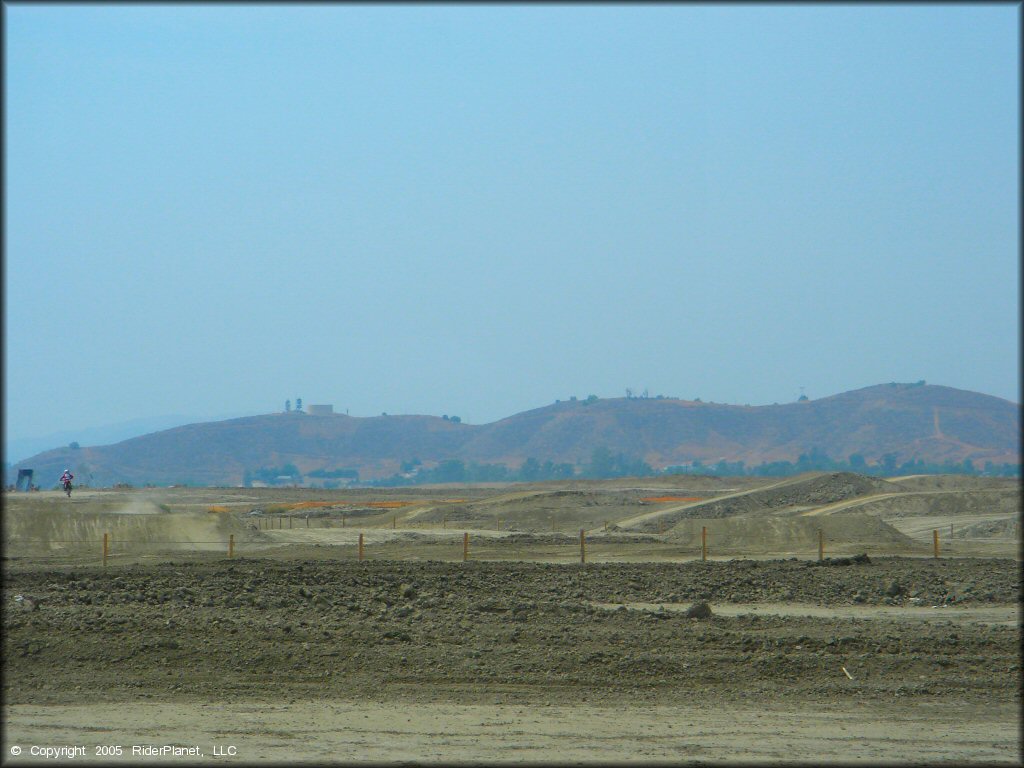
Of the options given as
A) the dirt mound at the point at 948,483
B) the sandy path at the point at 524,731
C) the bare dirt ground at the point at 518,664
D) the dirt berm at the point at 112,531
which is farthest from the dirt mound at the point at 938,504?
the sandy path at the point at 524,731

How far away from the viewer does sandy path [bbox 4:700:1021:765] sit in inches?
426

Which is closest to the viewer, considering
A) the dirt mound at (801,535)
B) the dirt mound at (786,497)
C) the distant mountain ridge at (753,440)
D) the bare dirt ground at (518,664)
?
the bare dirt ground at (518,664)

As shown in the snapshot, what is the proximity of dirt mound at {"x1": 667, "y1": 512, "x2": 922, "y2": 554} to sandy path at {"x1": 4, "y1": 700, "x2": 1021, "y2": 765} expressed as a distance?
26924 millimetres

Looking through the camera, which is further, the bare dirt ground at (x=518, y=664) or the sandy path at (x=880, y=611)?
the sandy path at (x=880, y=611)

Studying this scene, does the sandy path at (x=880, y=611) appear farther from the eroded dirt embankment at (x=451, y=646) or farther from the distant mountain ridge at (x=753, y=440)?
the distant mountain ridge at (x=753, y=440)

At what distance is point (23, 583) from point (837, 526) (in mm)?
30750

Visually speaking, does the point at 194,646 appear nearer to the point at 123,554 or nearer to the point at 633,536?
the point at 123,554

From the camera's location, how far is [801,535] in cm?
4116

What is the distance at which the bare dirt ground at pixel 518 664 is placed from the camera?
451 inches

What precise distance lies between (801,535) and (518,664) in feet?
92.8

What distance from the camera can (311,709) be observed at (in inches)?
508

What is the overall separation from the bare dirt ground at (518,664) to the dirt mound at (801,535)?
11.1 m

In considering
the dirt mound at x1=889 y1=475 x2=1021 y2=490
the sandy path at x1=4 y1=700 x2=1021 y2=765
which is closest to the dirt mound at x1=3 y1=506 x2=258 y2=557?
the sandy path at x1=4 y1=700 x2=1021 y2=765

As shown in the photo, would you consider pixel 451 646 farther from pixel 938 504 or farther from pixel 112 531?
pixel 938 504
